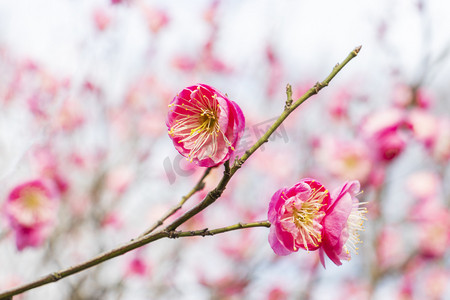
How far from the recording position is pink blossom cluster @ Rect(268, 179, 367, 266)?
2.80ft

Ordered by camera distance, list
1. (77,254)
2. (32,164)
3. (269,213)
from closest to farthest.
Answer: (269,213), (32,164), (77,254)

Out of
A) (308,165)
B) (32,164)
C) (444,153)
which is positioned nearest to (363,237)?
(308,165)

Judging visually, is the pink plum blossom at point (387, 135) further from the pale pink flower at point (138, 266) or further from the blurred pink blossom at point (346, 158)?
the pale pink flower at point (138, 266)

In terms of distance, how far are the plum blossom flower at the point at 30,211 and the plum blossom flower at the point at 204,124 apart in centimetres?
115

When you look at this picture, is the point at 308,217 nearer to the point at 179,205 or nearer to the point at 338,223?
the point at 338,223

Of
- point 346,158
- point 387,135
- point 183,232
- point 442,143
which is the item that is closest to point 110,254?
point 183,232

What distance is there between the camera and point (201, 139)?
932mm

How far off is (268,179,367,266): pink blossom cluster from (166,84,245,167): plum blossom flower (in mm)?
151

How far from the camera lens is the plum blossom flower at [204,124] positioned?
0.86 metres

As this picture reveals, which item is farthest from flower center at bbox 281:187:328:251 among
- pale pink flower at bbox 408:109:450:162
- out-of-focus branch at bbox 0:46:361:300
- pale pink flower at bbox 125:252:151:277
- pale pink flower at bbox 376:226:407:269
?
pale pink flower at bbox 376:226:407:269

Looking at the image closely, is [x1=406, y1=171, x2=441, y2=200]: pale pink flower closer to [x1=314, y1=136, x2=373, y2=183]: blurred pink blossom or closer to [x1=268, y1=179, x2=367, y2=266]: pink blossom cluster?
[x1=314, y1=136, x2=373, y2=183]: blurred pink blossom

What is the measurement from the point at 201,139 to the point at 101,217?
2.10 m

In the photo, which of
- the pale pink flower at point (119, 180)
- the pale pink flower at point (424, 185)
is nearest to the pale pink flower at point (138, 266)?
the pale pink flower at point (119, 180)

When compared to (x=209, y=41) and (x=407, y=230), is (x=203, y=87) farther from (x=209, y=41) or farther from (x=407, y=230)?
(x=407, y=230)
